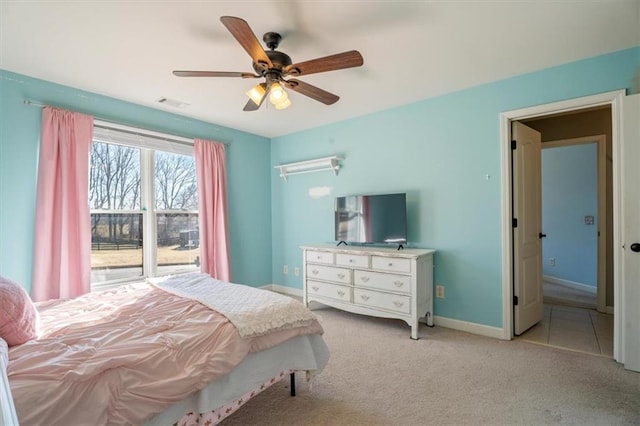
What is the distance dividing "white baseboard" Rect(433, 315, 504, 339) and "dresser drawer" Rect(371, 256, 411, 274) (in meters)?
0.79

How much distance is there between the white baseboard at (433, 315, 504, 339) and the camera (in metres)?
2.82

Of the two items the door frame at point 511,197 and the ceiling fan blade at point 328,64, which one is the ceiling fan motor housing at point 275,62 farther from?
the door frame at point 511,197

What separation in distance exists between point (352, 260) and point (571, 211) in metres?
4.21

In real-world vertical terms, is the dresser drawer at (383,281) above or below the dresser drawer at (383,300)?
above

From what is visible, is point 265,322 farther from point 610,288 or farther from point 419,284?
point 610,288

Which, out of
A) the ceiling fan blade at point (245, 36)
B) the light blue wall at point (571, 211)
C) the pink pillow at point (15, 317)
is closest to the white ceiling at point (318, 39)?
the ceiling fan blade at point (245, 36)

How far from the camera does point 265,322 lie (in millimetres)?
1653

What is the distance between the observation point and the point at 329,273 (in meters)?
3.44

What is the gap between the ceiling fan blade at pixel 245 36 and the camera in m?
1.47

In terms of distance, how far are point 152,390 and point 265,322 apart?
23.6 inches

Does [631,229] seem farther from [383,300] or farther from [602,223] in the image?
[383,300]

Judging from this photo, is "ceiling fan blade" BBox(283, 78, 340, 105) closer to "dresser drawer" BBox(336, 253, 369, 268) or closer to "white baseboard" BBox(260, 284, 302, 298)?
"dresser drawer" BBox(336, 253, 369, 268)

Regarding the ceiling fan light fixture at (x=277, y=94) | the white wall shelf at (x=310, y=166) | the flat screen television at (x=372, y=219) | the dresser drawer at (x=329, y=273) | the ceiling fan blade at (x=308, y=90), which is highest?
the ceiling fan blade at (x=308, y=90)

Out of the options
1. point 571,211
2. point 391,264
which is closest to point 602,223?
point 571,211
